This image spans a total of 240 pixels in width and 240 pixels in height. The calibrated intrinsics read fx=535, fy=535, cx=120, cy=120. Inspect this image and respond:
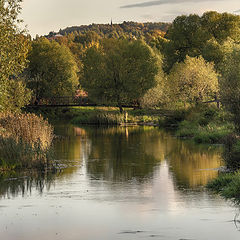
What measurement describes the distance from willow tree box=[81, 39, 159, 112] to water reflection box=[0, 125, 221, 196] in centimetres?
2466

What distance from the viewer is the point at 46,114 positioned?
7969 cm

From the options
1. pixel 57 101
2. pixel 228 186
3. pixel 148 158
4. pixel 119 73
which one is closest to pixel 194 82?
pixel 119 73

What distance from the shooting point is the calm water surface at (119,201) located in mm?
13617

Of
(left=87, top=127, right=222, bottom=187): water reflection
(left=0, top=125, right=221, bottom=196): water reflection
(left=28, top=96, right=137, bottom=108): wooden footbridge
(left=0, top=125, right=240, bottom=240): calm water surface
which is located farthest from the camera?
(left=28, top=96, right=137, bottom=108): wooden footbridge

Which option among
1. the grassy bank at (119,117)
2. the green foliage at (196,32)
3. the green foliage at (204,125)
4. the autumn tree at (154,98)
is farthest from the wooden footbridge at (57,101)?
the green foliage at (204,125)

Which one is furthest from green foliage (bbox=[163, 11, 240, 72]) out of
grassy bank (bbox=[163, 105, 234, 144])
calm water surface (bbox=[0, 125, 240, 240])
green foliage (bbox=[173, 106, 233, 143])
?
calm water surface (bbox=[0, 125, 240, 240])

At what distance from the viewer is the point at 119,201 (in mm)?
17578

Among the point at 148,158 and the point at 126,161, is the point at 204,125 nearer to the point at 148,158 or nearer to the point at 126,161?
the point at 148,158

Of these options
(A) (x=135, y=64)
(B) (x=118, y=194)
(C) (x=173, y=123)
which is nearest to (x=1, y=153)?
(B) (x=118, y=194)

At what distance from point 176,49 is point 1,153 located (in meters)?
63.9

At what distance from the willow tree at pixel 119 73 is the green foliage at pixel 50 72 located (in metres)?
16.1

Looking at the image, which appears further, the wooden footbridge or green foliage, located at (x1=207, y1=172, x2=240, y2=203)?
the wooden footbridge

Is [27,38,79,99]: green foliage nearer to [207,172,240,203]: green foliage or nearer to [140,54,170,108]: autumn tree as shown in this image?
[140,54,170,108]: autumn tree

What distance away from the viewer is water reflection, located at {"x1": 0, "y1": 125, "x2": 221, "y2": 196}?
21875 millimetres
